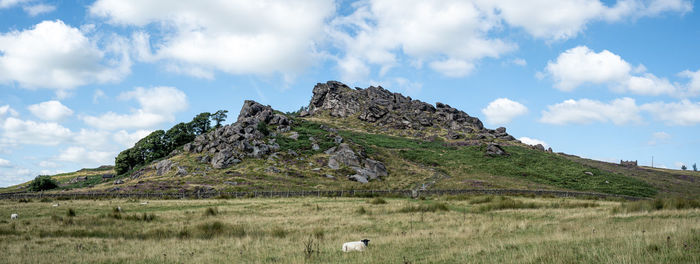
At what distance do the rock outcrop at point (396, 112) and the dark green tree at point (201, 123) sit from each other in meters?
63.6

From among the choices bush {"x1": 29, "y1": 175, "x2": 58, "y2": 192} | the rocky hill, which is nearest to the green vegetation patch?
the rocky hill

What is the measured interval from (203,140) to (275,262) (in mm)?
99607

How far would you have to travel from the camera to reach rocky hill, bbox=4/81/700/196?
254 feet

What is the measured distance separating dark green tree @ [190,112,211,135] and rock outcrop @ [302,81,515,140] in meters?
63.6

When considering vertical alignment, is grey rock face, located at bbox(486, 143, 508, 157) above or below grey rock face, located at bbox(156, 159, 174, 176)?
above

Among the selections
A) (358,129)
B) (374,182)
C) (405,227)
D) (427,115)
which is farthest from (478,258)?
(427,115)

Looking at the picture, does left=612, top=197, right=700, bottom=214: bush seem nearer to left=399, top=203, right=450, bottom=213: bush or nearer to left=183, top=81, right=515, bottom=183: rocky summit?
left=399, top=203, right=450, bottom=213: bush

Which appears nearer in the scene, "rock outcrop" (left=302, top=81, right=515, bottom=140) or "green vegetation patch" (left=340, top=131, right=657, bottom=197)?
"green vegetation patch" (left=340, top=131, right=657, bottom=197)

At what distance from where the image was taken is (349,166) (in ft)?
299

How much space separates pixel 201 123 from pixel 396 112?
8650cm

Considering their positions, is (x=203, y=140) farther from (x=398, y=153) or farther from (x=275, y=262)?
(x=275, y=262)

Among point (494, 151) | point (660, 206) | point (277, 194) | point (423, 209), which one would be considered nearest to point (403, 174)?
point (494, 151)

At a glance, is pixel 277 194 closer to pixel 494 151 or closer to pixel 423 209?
pixel 423 209

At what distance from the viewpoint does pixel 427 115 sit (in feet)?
555
